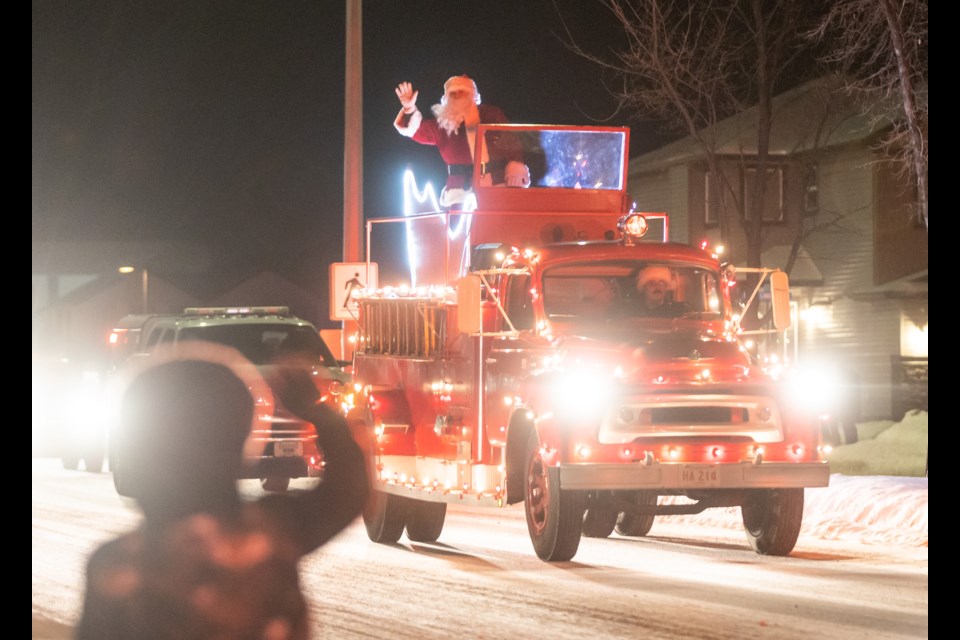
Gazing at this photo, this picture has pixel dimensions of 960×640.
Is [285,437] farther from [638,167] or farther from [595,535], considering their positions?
[638,167]

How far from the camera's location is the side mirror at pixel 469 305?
41.9 ft

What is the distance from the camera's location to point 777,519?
12789 mm

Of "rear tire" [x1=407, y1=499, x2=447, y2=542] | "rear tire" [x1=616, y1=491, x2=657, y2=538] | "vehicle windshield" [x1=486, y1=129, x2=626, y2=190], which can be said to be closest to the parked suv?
"rear tire" [x1=407, y1=499, x2=447, y2=542]

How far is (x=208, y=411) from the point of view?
136 inches

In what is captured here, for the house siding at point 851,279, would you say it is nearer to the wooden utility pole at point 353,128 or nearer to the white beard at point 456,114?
the wooden utility pole at point 353,128

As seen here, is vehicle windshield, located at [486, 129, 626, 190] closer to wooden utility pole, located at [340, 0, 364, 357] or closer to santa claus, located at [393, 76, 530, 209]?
santa claus, located at [393, 76, 530, 209]

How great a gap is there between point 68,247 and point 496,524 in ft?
252

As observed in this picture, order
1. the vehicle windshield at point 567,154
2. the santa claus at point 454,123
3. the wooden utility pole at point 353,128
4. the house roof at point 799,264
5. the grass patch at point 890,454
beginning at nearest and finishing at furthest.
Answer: the vehicle windshield at point 567,154 → the santa claus at point 454,123 → the grass patch at point 890,454 → the wooden utility pole at point 353,128 → the house roof at point 799,264

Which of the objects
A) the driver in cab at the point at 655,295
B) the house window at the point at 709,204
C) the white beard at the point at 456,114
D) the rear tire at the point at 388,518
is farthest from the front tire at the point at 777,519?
the house window at the point at 709,204

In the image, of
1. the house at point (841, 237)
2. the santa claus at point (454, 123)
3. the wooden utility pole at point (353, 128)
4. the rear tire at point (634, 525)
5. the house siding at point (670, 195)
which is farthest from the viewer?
the house siding at point (670, 195)

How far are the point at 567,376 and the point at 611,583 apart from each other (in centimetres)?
176

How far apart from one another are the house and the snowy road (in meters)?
25.4

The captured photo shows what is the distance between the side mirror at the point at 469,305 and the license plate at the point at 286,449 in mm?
5430

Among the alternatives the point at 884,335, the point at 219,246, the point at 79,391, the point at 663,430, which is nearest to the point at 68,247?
the point at 219,246
